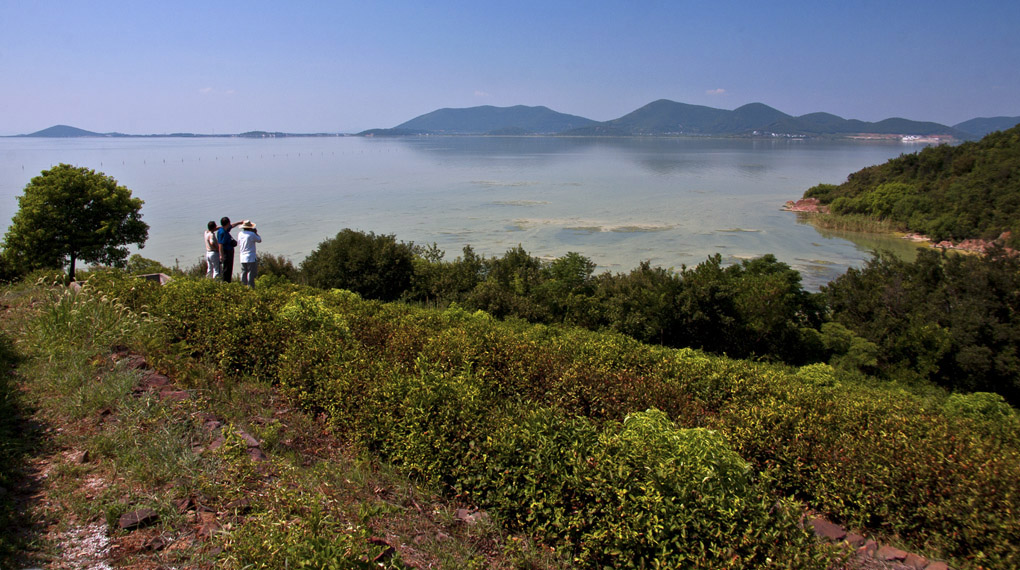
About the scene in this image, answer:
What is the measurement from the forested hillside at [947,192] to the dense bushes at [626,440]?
4890 cm

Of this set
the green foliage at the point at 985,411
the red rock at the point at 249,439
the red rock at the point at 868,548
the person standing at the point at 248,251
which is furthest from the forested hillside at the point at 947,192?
the red rock at the point at 249,439

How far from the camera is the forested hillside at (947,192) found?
48500 mm

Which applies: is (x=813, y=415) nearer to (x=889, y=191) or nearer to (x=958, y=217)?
(x=958, y=217)

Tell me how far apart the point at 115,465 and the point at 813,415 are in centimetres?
574

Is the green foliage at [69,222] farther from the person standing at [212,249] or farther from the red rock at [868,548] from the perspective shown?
the red rock at [868,548]

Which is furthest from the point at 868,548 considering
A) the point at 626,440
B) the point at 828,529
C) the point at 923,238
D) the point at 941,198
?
the point at 941,198

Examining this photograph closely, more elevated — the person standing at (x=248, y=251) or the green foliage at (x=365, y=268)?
the person standing at (x=248, y=251)

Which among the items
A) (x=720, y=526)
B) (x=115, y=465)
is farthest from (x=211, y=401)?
(x=720, y=526)

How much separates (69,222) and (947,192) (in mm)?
70196

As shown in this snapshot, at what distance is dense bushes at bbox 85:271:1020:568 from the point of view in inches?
137

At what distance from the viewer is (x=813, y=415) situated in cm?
518

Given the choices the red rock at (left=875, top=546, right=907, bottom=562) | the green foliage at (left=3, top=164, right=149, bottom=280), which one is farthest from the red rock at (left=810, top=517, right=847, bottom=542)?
the green foliage at (left=3, top=164, right=149, bottom=280)

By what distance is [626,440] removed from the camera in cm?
388

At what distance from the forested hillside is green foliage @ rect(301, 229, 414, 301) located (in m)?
44.5
